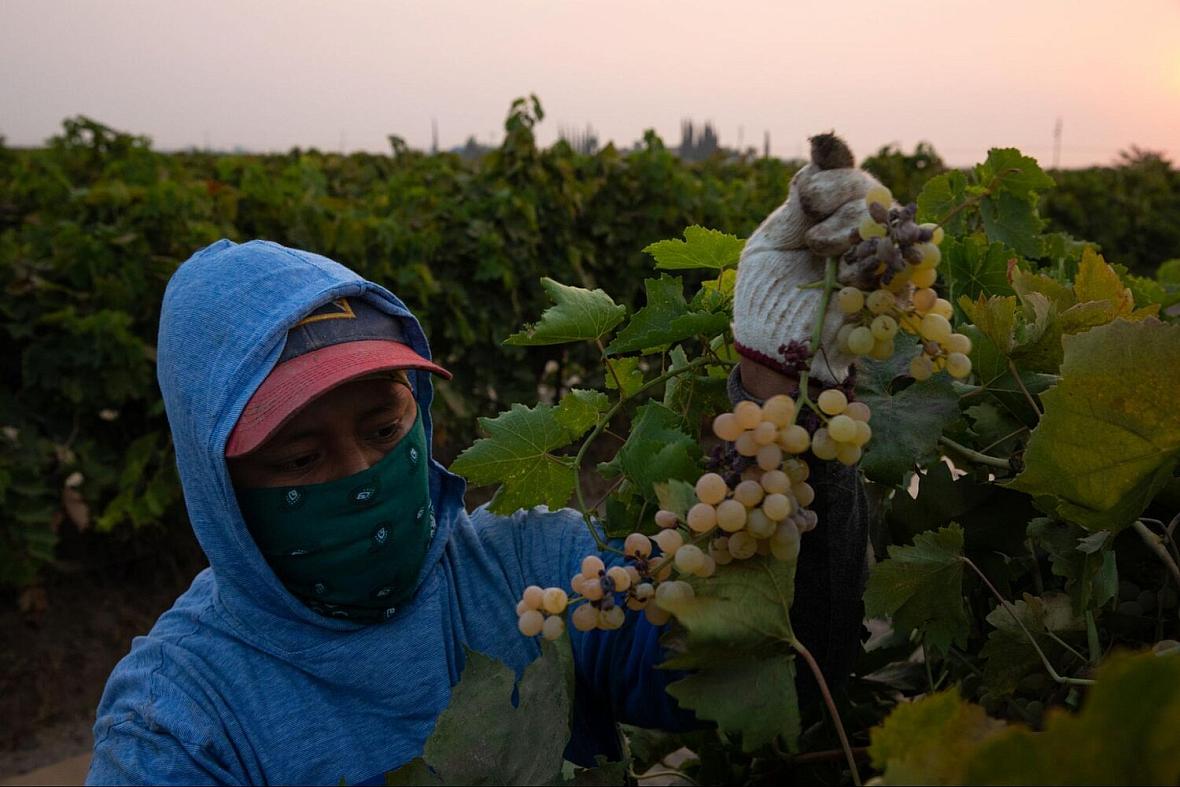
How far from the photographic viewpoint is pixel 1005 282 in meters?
1.30

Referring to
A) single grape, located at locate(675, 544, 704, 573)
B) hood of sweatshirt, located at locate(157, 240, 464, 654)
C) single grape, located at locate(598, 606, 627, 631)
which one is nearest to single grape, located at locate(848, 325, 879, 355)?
single grape, located at locate(675, 544, 704, 573)

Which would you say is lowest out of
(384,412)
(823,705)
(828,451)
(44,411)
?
(44,411)

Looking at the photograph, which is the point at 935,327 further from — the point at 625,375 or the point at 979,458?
the point at 625,375

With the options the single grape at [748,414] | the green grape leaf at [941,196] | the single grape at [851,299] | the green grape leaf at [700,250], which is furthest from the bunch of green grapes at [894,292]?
the green grape leaf at [941,196]

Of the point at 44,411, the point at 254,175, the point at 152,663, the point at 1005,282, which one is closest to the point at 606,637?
the point at 152,663

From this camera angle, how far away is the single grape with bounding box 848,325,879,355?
31.9 inches

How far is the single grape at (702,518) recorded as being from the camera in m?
0.78

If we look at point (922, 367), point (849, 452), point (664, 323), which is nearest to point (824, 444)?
point (849, 452)

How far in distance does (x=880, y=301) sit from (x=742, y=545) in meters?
0.24

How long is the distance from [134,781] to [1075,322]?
4.68 ft

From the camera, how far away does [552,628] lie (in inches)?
37.1

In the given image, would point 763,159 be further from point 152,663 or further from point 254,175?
point 152,663

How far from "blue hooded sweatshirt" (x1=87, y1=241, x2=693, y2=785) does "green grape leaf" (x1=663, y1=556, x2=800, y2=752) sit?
2.70 feet

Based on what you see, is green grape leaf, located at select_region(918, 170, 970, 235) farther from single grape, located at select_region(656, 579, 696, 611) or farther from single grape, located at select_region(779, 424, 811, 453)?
single grape, located at select_region(656, 579, 696, 611)
